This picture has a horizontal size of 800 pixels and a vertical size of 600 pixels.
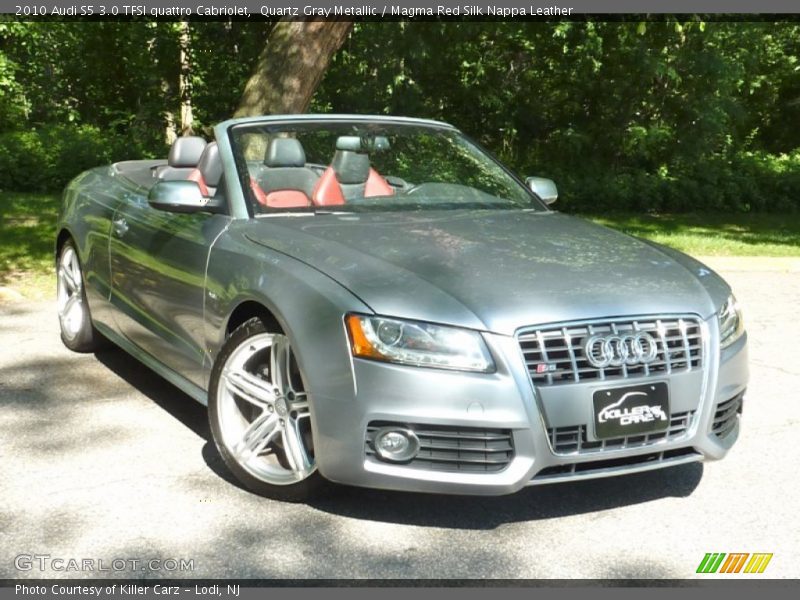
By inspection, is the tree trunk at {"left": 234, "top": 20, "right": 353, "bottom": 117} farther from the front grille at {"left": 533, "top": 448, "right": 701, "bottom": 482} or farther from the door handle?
the front grille at {"left": 533, "top": 448, "right": 701, "bottom": 482}

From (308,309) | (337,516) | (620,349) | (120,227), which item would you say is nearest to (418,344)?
(308,309)

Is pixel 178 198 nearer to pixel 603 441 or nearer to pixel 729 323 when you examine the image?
pixel 603 441

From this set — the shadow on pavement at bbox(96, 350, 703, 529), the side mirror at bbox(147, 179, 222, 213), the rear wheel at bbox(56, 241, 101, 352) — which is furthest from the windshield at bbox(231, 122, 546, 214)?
the rear wheel at bbox(56, 241, 101, 352)

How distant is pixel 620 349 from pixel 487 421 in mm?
560

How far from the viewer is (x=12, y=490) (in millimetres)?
4652

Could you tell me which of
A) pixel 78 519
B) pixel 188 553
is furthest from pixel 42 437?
pixel 188 553

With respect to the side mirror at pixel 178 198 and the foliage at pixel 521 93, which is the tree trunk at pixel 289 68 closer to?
the side mirror at pixel 178 198

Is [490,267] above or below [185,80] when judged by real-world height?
above

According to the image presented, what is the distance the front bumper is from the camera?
3.95m

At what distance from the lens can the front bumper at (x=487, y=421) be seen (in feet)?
13.0

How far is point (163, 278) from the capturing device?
17.9ft

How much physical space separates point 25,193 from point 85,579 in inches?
588

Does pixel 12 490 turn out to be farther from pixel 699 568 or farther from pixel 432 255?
pixel 699 568

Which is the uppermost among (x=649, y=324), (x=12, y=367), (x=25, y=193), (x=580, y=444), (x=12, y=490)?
(x=649, y=324)
